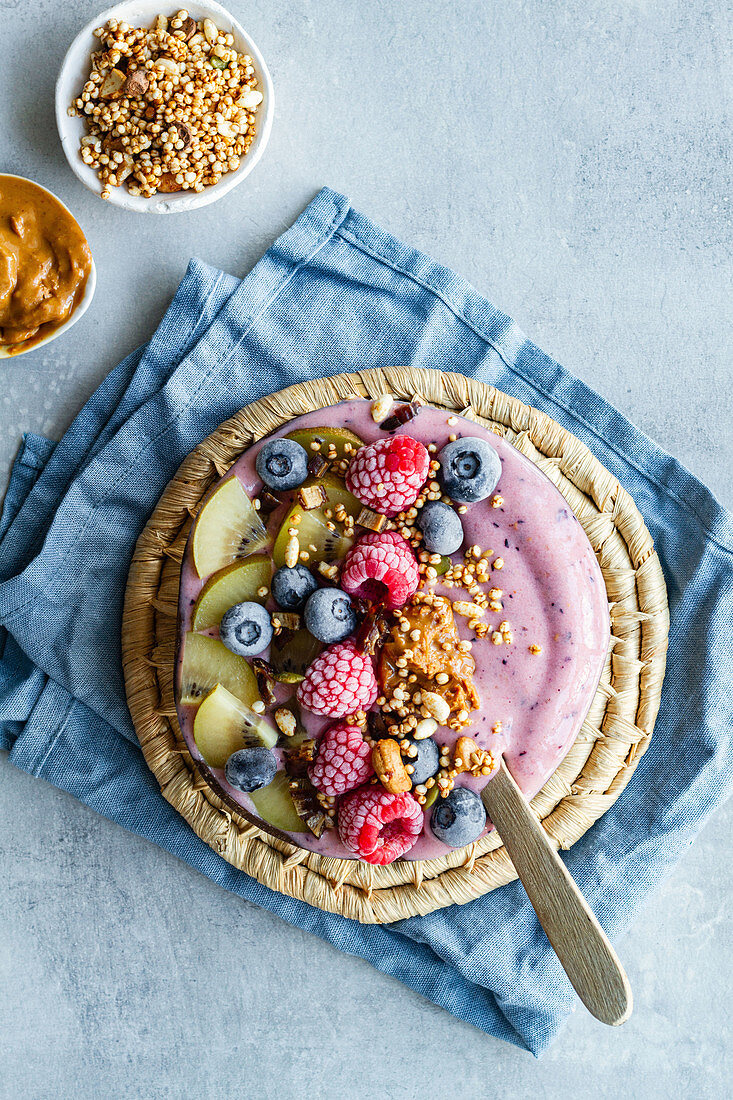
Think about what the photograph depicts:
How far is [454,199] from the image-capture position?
2.35 metres

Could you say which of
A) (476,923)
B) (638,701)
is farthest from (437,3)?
(476,923)

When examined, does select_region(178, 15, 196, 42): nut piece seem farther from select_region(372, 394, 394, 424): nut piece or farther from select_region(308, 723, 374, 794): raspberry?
select_region(308, 723, 374, 794): raspberry

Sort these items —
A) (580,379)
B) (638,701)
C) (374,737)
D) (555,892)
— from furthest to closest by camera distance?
1. (580,379)
2. (638,701)
3. (374,737)
4. (555,892)

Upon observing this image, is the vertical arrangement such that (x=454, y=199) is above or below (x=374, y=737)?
above

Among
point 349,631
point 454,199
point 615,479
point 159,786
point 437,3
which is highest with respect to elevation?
point 437,3

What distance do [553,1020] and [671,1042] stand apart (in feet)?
1.26

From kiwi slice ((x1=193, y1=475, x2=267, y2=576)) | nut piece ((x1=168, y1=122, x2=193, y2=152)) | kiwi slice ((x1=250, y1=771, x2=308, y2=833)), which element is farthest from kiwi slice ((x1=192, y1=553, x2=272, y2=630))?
nut piece ((x1=168, y1=122, x2=193, y2=152))

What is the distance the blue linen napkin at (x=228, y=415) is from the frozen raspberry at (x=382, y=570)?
661 millimetres

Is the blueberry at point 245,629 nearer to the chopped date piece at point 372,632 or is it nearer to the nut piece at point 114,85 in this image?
the chopped date piece at point 372,632

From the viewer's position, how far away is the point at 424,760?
1857mm

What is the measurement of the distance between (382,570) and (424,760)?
A: 1.42ft

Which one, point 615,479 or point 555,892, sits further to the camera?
point 615,479

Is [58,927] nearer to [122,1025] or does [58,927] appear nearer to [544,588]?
[122,1025]

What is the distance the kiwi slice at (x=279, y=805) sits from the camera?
1.92 meters
